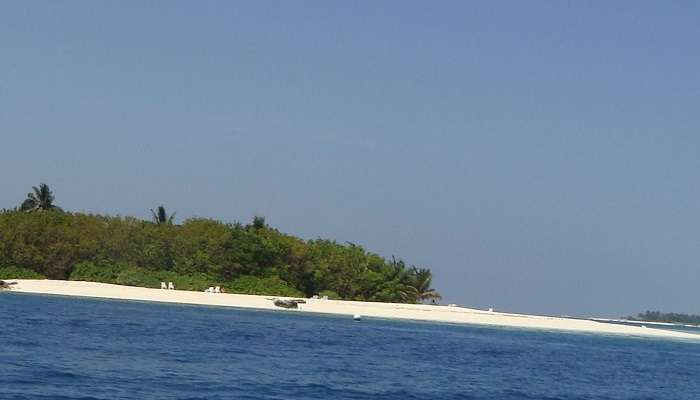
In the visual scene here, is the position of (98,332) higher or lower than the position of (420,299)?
lower

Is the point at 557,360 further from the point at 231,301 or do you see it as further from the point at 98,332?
the point at 231,301

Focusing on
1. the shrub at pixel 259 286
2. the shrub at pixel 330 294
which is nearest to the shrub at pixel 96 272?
the shrub at pixel 259 286

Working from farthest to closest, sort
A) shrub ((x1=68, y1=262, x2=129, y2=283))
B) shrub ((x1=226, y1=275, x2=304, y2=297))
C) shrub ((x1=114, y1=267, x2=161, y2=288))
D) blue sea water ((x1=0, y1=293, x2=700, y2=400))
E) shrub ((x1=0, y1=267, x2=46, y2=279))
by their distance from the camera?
shrub ((x1=226, y1=275, x2=304, y2=297))
shrub ((x1=68, y1=262, x2=129, y2=283))
shrub ((x1=114, y1=267, x2=161, y2=288))
shrub ((x1=0, y1=267, x2=46, y2=279))
blue sea water ((x1=0, y1=293, x2=700, y2=400))

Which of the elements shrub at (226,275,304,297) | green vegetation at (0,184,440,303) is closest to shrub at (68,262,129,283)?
green vegetation at (0,184,440,303)

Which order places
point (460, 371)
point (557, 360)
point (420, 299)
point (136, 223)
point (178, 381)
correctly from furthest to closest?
point (420, 299)
point (136, 223)
point (557, 360)
point (460, 371)
point (178, 381)

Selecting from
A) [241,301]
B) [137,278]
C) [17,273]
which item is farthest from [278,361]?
[17,273]

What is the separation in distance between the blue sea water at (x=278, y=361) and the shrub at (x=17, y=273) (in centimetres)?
1758

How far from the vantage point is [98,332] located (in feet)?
147

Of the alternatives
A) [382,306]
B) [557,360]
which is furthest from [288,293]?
[557,360]

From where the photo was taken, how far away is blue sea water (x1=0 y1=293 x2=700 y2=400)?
30.7m

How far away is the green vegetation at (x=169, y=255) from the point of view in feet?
297

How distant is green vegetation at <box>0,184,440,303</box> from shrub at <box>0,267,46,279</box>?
3.6 inches

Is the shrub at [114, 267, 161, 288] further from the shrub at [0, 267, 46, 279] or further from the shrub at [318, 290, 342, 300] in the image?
the shrub at [318, 290, 342, 300]

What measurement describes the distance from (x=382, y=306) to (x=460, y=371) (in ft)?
167
